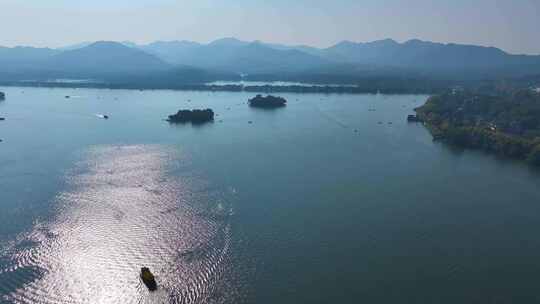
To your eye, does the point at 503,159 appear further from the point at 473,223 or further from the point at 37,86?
the point at 37,86

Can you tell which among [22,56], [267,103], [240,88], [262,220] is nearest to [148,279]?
[262,220]

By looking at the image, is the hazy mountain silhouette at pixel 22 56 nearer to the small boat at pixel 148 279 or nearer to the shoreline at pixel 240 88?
the shoreline at pixel 240 88

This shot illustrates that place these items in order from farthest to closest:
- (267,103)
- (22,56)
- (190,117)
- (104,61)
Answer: (22,56) → (104,61) → (267,103) → (190,117)

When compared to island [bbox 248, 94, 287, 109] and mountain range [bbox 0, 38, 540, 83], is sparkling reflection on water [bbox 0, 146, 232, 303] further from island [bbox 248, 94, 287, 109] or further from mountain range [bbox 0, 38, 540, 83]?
mountain range [bbox 0, 38, 540, 83]

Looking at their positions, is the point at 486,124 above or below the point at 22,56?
below

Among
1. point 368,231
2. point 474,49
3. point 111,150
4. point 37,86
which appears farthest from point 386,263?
point 474,49

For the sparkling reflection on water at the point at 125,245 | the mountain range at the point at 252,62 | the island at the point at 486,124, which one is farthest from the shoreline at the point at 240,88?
the sparkling reflection on water at the point at 125,245

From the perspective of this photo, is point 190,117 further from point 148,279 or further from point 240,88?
point 240,88
